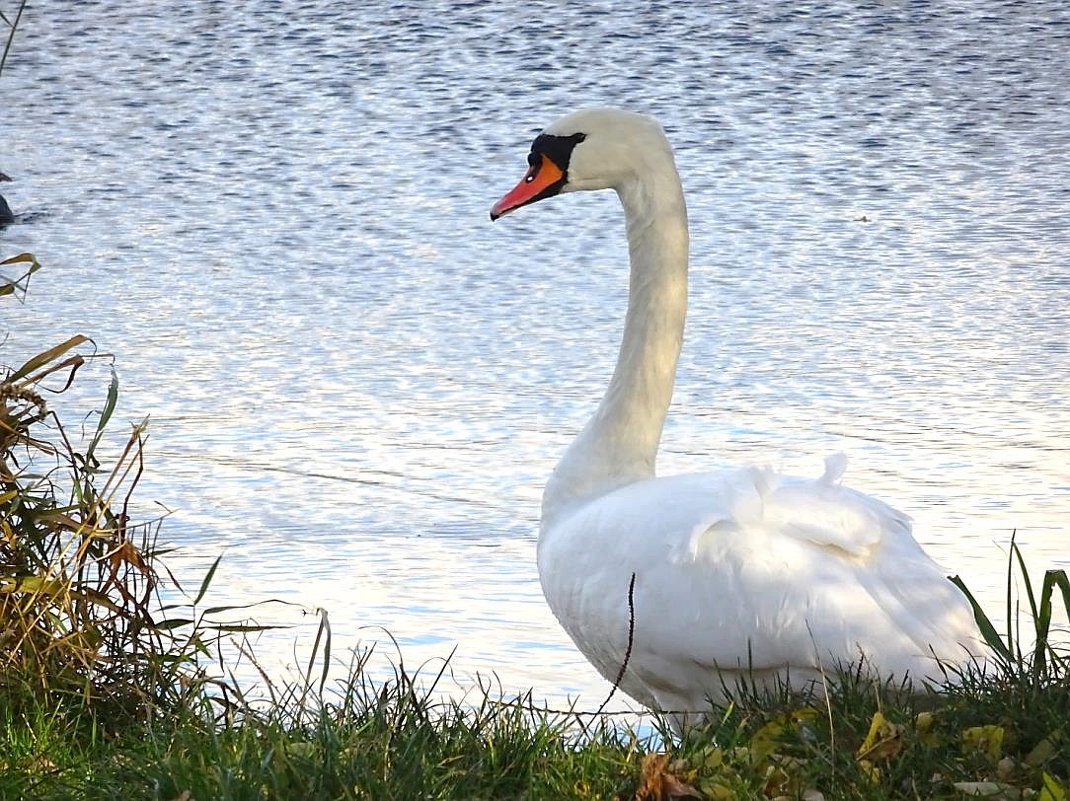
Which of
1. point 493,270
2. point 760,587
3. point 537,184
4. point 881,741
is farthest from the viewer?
Result: point 493,270

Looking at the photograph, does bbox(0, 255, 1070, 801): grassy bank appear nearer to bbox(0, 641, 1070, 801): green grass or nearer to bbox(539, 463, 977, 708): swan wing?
bbox(0, 641, 1070, 801): green grass

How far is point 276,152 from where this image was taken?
10.8 meters

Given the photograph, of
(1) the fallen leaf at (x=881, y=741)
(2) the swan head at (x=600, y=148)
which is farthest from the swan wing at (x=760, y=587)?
(2) the swan head at (x=600, y=148)

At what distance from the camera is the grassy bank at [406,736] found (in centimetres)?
315

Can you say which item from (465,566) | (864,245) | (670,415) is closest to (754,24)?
(864,245)

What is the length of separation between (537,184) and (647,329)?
0.46m

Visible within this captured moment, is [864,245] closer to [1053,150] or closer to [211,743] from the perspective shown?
[1053,150]

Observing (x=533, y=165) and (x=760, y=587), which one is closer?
(x=760, y=587)

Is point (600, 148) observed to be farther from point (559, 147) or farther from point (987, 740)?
point (987, 740)

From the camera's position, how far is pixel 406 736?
130 inches

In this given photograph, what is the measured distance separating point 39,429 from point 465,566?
1.88 meters

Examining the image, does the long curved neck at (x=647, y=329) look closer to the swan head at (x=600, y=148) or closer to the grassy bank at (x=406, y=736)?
the swan head at (x=600, y=148)

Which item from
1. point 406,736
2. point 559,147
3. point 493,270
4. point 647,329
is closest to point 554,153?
point 559,147

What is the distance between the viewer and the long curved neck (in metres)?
4.88
